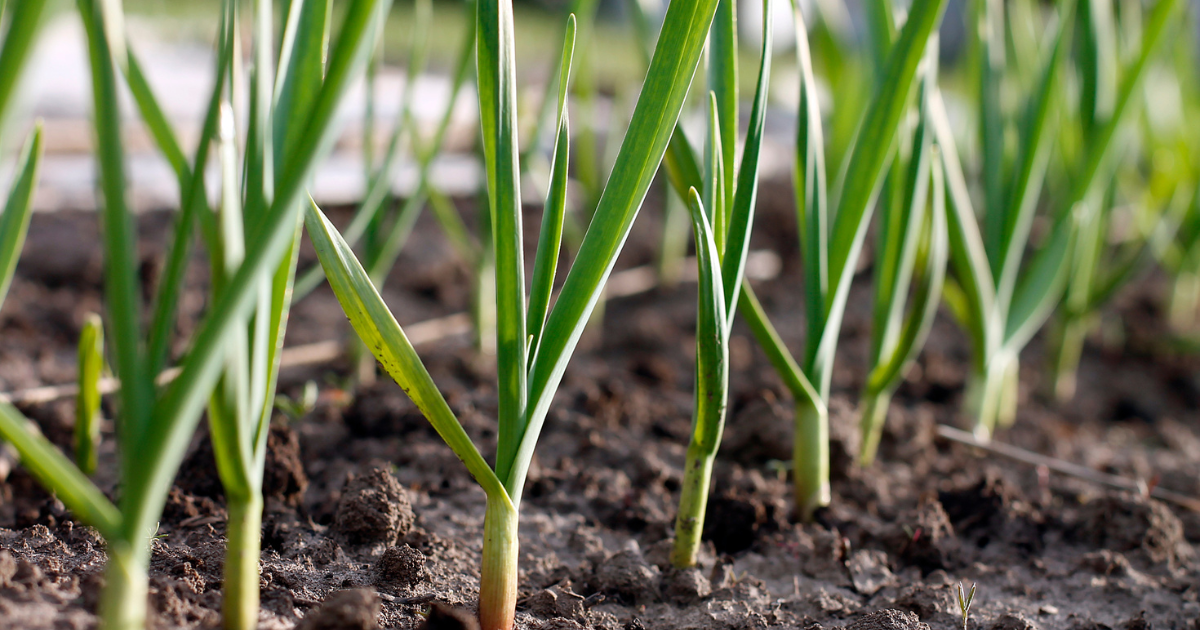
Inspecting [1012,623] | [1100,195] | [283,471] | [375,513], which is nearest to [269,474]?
[283,471]

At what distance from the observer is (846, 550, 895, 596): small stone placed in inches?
35.3

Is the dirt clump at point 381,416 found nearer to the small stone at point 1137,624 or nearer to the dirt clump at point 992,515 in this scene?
the dirt clump at point 992,515

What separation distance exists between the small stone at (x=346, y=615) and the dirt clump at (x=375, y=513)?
0.71ft

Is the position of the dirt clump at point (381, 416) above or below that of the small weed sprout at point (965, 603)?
above

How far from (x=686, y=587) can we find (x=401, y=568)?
0.92 ft

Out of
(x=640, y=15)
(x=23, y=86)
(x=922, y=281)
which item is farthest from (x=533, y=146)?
(x=23, y=86)

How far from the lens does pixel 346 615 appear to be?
595 millimetres

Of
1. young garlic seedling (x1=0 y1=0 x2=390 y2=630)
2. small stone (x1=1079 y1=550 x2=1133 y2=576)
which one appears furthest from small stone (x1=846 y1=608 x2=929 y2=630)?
young garlic seedling (x1=0 y1=0 x2=390 y2=630)

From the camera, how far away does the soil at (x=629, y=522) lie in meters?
0.75

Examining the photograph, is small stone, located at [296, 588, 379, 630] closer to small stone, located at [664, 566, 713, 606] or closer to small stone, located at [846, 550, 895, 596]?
small stone, located at [664, 566, 713, 606]

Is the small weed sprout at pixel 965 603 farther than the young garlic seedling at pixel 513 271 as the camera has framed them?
Yes

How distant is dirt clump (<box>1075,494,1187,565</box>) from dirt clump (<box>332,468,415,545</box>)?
2.70ft

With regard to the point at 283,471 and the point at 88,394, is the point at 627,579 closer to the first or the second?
the point at 283,471

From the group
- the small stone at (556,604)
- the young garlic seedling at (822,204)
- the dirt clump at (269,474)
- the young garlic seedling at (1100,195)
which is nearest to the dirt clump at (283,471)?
the dirt clump at (269,474)
